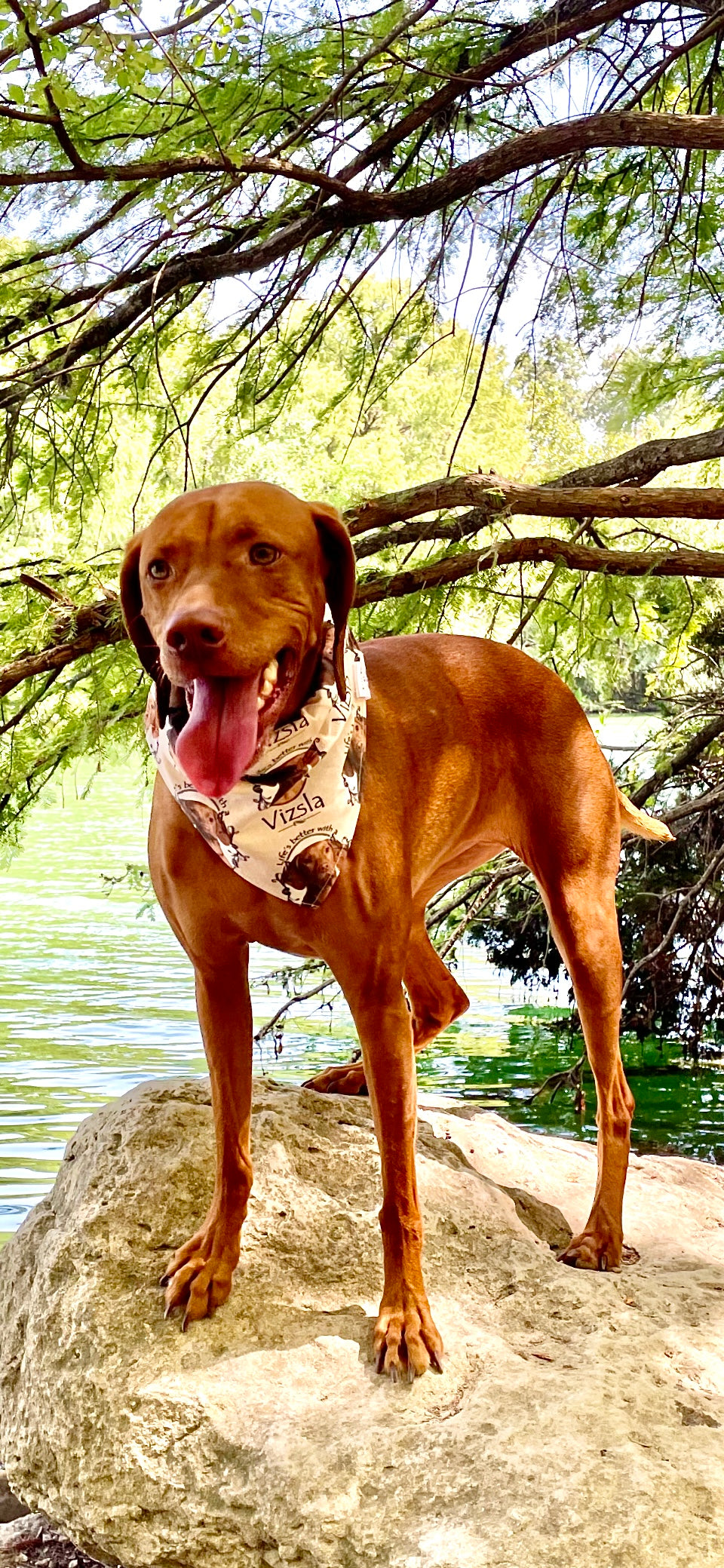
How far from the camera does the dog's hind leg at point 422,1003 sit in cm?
444

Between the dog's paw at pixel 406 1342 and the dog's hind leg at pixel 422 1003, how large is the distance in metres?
1.26

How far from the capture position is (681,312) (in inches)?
263

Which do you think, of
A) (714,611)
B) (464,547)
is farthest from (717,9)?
(714,611)

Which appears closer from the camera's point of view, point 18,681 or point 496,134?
point 18,681

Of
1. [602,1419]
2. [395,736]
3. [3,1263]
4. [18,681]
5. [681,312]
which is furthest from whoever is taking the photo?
[681,312]

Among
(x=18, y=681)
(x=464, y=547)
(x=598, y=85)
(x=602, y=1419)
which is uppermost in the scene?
(x=598, y=85)

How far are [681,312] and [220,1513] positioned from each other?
5613 millimetres

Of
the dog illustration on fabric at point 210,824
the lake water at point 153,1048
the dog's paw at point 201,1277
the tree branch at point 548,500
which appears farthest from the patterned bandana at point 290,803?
the lake water at point 153,1048

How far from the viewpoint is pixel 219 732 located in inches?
104

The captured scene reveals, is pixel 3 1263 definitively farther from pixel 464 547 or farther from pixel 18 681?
pixel 464 547

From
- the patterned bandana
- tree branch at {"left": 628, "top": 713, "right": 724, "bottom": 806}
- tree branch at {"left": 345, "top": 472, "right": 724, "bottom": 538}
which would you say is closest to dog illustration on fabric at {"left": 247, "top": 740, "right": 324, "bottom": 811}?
the patterned bandana

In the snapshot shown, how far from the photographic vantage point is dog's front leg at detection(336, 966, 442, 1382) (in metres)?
3.17

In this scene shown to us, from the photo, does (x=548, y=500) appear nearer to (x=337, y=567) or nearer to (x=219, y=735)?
(x=337, y=567)

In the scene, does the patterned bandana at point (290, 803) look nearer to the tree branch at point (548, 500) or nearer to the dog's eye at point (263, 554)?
the dog's eye at point (263, 554)
